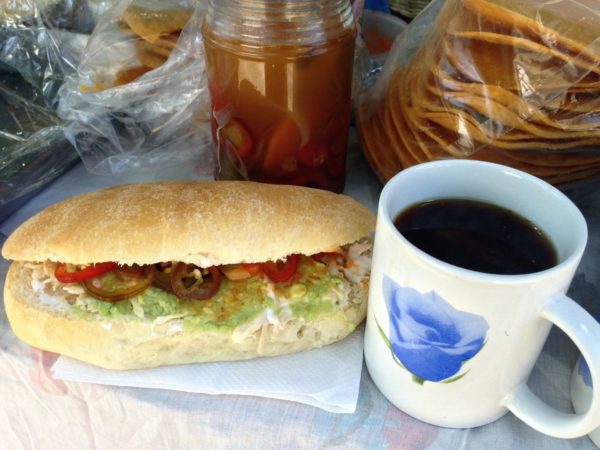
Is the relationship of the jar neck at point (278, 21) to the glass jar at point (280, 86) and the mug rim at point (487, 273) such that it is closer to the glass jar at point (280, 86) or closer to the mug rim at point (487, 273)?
the glass jar at point (280, 86)

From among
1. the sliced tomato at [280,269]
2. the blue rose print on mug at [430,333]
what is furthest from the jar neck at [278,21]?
the blue rose print on mug at [430,333]

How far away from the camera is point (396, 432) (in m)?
0.85

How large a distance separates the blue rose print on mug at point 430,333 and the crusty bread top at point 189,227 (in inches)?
9.2

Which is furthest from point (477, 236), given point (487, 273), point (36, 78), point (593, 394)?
point (36, 78)

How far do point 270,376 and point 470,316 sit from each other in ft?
1.27

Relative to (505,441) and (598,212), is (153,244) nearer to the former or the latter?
(505,441)

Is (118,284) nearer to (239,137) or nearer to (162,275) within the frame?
(162,275)

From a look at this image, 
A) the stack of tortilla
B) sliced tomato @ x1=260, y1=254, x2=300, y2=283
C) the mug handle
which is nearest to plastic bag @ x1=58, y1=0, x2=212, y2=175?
the stack of tortilla

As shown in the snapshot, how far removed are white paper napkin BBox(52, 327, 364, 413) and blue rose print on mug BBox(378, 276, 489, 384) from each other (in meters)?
0.16

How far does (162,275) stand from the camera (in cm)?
98

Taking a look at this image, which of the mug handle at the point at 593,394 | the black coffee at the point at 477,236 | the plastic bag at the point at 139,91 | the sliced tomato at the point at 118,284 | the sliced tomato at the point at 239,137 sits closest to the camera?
the mug handle at the point at 593,394

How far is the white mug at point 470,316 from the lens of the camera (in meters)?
0.65

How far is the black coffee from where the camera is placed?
74cm

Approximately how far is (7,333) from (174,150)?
59 centimetres
